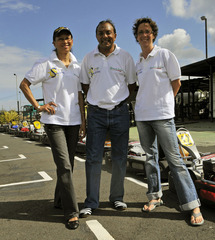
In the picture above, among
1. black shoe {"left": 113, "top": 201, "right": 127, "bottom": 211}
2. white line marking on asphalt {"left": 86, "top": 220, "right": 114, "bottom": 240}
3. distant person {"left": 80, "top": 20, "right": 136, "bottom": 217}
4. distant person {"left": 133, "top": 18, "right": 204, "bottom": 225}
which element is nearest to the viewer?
white line marking on asphalt {"left": 86, "top": 220, "right": 114, "bottom": 240}

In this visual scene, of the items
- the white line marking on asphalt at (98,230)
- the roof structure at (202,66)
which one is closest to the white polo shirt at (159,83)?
the white line marking on asphalt at (98,230)

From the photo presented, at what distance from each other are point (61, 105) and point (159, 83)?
1132mm

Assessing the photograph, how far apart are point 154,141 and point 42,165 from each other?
167 inches

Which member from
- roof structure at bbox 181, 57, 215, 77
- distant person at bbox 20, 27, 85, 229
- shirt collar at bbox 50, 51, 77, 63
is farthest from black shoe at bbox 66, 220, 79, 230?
roof structure at bbox 181, 57, 215, 77

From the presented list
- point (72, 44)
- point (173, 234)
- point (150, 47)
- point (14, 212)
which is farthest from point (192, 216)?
point (72, 44)

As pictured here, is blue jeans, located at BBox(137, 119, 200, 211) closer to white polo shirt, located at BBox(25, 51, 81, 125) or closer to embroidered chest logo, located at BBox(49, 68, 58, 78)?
white polo shirt, located at BBox(25, 51, 81, 125)

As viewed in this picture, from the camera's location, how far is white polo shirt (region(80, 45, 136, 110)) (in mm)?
3031

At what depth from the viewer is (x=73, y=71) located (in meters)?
3.07

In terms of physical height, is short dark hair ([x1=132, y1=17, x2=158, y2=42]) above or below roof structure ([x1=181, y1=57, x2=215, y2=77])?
below

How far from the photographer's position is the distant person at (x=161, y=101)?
2.83m

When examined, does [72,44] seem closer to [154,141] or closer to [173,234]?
[154,141]

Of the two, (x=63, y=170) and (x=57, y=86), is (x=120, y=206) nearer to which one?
(x=63, y=170)

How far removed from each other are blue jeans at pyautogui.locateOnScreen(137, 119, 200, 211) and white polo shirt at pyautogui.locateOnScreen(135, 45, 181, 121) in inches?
4.8

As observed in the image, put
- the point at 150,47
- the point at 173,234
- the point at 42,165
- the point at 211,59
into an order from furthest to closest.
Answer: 1. the point at 211,59
2. the point at 42,165
3. the point at 150,47
4. the point at 173,234
